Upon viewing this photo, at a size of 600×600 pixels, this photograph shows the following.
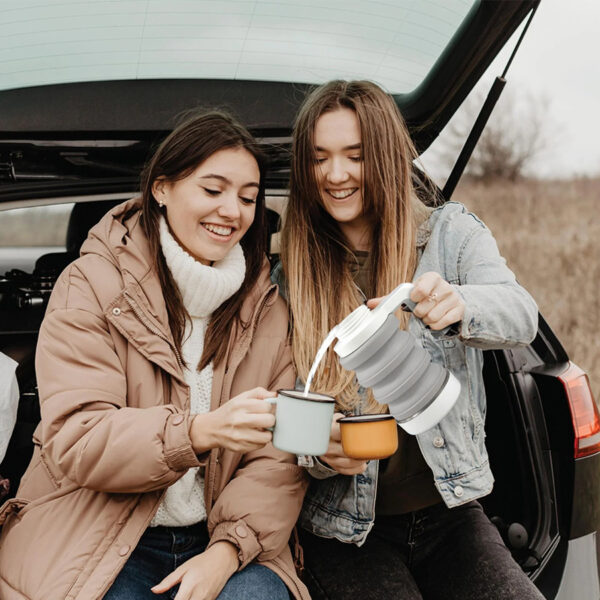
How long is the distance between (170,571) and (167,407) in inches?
14.0

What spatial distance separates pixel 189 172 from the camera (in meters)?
1.55

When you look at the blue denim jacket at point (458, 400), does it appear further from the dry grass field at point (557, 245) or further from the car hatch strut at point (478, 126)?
the dry grass field at point (557, 245)

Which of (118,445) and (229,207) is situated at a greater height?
(229,207)

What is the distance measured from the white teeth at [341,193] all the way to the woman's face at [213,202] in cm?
17

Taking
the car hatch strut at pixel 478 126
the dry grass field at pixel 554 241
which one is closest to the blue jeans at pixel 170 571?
the car hatch strut at pixel 478 126

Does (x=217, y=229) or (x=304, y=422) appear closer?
(x=304, y=422)

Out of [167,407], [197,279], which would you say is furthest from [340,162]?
[167,407]

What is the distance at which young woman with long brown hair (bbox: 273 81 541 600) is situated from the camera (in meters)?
1.48

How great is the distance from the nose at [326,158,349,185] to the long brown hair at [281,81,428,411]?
1.6 inches

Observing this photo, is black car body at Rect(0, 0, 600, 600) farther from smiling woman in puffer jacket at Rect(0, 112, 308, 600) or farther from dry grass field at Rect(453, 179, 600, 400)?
dry grass field at Rect(453, 179, 600, 400)

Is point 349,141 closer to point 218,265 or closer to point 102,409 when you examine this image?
point 218,265

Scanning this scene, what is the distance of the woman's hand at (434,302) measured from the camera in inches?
48.2

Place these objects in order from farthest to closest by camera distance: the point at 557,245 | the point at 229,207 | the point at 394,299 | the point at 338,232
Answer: the point at 557,245 → the point at 338,232 → the point at 229,207 → the point at 394,299

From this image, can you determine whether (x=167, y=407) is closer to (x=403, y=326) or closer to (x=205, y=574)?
(x=205, y=574)
